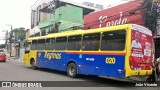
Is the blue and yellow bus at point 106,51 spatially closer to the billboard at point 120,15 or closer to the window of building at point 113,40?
the window of building at point 113,40

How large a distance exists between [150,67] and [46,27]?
28570mm

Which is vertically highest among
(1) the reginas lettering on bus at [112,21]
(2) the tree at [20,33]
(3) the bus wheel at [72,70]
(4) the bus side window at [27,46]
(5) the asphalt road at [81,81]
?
(2) the tree at [20,33]

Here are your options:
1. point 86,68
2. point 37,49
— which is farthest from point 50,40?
point 86,68

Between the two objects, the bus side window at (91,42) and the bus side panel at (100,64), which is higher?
the bus side window at (91,42)

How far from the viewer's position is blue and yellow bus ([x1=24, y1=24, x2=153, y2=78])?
11.9 m

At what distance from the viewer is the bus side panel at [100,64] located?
12109mm

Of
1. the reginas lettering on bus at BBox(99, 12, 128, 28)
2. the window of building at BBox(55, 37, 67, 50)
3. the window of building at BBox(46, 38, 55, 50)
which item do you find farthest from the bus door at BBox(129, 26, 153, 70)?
the reginas lettering on bus at BBox(99, 12, 128, 28)

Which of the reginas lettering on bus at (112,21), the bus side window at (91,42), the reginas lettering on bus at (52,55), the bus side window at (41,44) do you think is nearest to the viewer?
the bus side window at (91,42)

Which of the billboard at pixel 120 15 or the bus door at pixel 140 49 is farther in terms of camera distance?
the billboard at pixel 120 15

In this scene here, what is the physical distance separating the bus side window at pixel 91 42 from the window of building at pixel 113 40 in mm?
511

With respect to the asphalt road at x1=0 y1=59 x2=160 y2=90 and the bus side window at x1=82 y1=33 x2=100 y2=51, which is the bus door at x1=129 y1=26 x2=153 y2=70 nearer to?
the asphalt road at x1=0 y1=59 x2=160 y2=90

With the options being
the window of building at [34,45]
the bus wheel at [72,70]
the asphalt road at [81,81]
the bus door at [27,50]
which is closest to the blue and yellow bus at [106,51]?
the bus wheel at [72,70]

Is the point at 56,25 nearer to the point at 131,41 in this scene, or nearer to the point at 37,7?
the point at 37,7

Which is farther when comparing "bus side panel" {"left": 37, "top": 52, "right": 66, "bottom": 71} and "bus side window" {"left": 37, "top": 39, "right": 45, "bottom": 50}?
"bus side window" {"left": 37, "top": 39, "right": 45, "bottom": 50}
